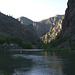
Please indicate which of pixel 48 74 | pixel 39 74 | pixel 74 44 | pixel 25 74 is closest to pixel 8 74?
pixel 25 74

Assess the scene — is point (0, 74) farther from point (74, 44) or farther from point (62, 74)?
point (74, 44)

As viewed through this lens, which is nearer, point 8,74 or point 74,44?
point 8,74

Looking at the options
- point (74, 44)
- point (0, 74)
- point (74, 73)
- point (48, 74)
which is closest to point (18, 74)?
point (0, 74)

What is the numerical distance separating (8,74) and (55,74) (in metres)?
11.0

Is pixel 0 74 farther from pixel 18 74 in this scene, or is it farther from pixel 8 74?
pixel 18 74

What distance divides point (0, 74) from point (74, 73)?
17.7 metres

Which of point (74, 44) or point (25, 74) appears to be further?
point (74, 44)

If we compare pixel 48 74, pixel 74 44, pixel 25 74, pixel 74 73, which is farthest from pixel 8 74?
pixel 74 44

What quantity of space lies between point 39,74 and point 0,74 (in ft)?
29.9

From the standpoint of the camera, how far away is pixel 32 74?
110 feet

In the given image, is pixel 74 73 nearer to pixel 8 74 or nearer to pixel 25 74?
pixel 25 74

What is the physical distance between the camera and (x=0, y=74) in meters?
33.1

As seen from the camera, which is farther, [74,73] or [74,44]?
[74,44]

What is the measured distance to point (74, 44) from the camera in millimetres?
153625
